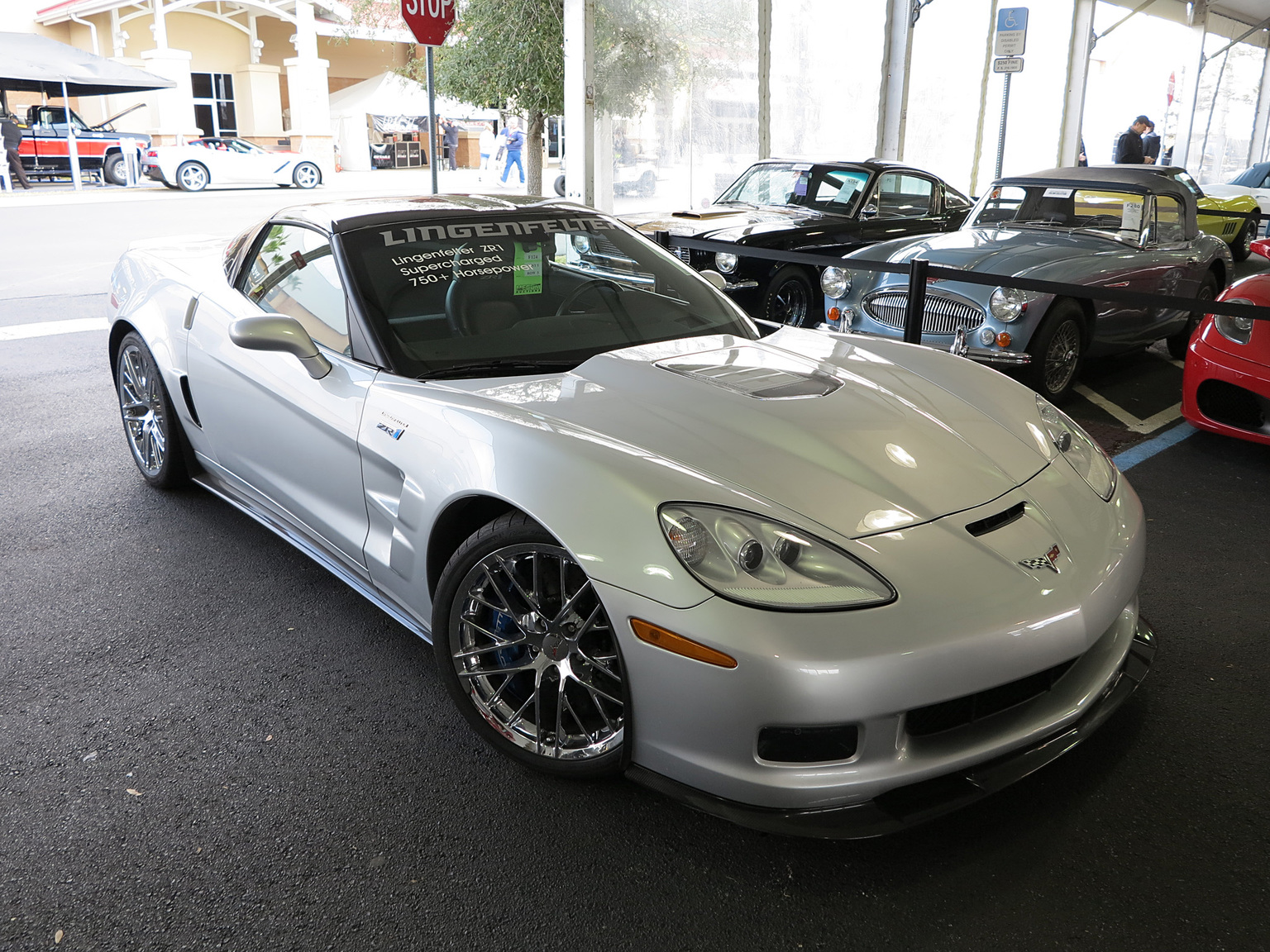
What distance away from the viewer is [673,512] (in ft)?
6.52

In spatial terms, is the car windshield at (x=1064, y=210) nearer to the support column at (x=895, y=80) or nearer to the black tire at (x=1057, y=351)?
the black tire at (x=1057, y=351)

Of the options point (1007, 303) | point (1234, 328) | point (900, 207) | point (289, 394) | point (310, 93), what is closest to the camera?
point (289, 394)

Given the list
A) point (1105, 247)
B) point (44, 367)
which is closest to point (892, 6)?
point (1105, 247)

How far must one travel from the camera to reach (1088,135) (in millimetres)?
21297

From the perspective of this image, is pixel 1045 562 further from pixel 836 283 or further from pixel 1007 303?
pixel 836 283

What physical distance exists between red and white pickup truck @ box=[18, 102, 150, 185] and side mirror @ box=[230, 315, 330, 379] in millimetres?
23579

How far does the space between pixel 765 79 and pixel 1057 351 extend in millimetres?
7932

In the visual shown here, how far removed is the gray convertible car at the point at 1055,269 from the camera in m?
5.53

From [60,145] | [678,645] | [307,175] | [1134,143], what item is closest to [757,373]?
[678,645]

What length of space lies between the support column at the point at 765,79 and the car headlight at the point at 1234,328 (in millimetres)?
8394

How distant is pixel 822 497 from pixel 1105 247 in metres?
5.03

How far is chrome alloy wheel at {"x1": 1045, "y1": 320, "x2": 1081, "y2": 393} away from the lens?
562cm

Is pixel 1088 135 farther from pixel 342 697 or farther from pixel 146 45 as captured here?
pixel 146 45

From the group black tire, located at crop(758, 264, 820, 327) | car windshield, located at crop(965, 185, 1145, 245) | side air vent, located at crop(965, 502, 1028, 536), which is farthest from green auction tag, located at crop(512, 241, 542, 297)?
car windshield, located at crop(965, 185, 1145, 245)
